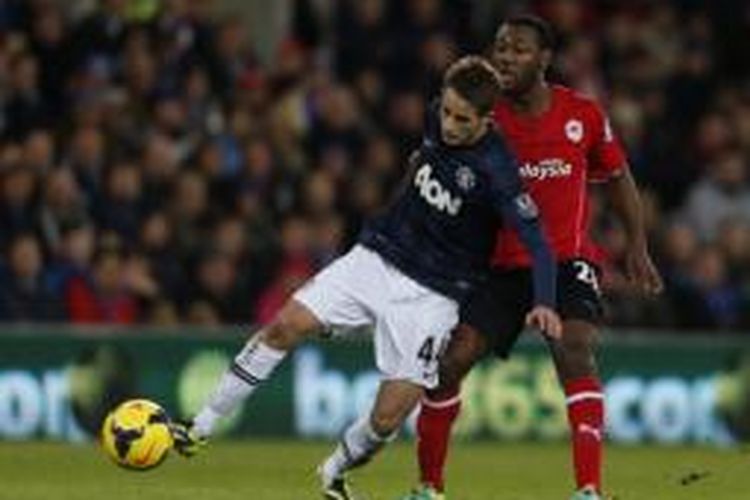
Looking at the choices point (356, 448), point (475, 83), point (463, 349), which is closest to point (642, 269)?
point (463, 349)

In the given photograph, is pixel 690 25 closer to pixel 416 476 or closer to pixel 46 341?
pixel 46 341

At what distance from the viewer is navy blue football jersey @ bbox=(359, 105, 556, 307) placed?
1203 centimetres

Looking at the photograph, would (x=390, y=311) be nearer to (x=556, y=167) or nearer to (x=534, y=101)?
(x=556, y=167)

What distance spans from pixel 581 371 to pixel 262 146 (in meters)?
8.49

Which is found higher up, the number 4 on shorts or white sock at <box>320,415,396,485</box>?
the number 4 on shorts

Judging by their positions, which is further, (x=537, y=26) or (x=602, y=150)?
(x=602, y=150)

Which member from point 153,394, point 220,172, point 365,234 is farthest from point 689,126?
point 365,234

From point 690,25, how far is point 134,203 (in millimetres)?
6490

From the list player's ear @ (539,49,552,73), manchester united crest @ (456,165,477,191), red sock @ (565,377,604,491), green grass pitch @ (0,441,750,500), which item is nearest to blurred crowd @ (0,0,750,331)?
green grass pitch @ (0,441,750,500)

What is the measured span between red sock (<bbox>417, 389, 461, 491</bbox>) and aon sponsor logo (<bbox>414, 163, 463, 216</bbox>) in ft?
3.08

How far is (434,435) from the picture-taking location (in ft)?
41.1

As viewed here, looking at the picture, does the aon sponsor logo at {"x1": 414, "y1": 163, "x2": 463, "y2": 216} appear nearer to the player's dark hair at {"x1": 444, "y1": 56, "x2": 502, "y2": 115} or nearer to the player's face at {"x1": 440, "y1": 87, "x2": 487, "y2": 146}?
the player's face at {"x1": 440, "y1": 87, "x2": 487, "y2": 146}

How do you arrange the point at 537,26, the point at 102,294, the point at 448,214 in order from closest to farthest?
the point at 448,214 < the point at 537,26 < the point at 102,294

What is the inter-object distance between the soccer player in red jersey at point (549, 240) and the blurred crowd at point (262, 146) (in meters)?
6.63
